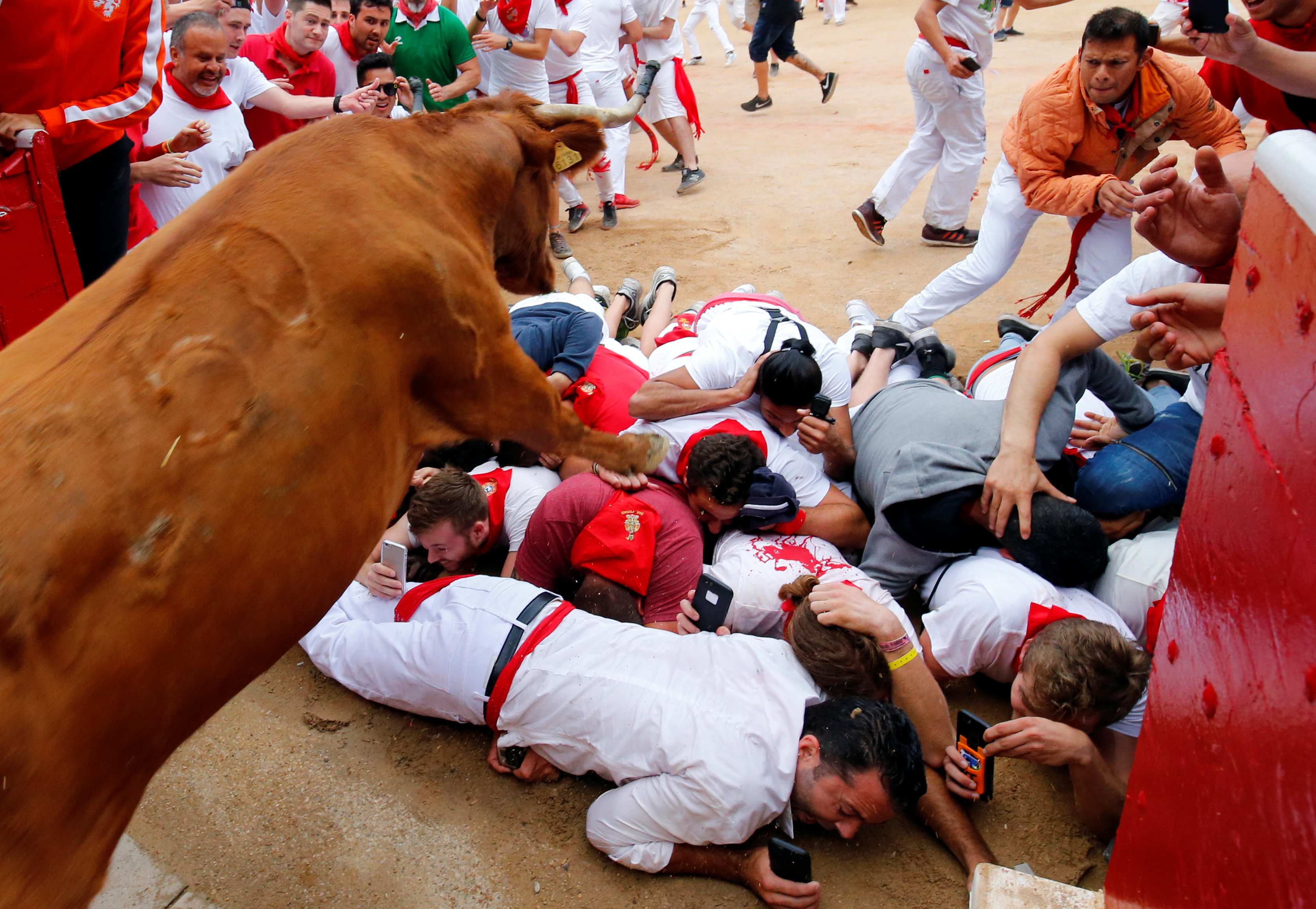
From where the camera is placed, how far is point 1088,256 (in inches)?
186

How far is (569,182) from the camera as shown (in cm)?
749

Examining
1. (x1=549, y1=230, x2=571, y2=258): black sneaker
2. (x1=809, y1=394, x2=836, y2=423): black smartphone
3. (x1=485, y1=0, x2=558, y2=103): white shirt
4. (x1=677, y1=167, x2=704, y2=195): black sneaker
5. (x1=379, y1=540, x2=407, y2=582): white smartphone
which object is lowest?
(x1=677, y1=167, x2=704, y2=195): black sneaker

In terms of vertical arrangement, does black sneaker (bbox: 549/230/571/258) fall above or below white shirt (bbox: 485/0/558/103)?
below

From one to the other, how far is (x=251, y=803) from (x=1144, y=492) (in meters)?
3.02

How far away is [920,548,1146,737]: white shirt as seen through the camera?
2986 mm

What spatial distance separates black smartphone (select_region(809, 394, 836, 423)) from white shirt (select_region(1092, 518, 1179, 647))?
123 cm

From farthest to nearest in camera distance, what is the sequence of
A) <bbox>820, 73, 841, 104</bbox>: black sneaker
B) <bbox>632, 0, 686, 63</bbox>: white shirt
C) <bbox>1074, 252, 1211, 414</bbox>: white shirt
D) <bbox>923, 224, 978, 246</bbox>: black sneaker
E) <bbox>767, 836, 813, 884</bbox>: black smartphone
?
<bbox>820, 73, 841, 104</bbox>: black sneaker, <bbox>632, 0, 686, 63</bbox>: white shirt, <bbox>923, 224, 978, 246</bbox>: black sneaker, <bbox>1074, 252, 1211, 414</bbox>: white shirt, <bbox>767, 836, 813, 884</bbox>: black smartphone

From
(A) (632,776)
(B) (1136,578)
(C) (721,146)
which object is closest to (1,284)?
(A) (632,776)

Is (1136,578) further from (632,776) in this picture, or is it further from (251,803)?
(251,803)

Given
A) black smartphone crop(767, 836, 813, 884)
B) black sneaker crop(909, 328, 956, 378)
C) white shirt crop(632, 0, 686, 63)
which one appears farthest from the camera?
white shirt crop(632, 0, 686, 63)

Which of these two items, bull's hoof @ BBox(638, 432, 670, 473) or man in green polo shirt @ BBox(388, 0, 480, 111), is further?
man in green polo shirt @ BBox(388, 0, 480, 111)

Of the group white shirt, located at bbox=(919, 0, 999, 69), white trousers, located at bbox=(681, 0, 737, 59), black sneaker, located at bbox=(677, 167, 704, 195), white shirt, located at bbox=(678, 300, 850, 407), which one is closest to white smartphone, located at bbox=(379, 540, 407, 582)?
white shirt, located at bbox=(678, 300, 850, 407)

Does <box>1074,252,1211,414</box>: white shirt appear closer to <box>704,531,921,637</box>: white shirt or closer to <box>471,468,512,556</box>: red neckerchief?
<box>704,531,921,637</box>: white shirt

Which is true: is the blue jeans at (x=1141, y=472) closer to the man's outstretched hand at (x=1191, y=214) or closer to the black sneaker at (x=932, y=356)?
the man's outstretched hand at (x=1191, y=214)
